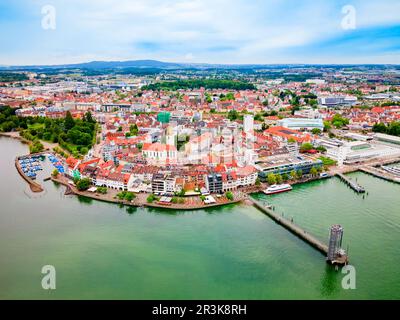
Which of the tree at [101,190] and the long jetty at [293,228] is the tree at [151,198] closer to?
the tree at [101,190]

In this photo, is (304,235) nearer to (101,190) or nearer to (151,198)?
(151,198)

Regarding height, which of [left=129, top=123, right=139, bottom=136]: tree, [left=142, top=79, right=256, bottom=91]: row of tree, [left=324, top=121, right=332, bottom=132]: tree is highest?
[left=142, top=79, right=256, bottom=91]: row of tree

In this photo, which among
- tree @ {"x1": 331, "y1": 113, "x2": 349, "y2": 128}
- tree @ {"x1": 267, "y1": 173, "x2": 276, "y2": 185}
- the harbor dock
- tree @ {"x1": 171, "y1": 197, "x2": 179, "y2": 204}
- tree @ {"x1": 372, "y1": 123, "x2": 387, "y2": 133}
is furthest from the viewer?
tree @ {"x1": 331, "y1": 113, "x2": 349, "y2": 128}

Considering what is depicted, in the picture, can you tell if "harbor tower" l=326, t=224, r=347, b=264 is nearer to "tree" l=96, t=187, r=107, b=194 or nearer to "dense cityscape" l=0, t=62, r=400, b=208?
"dense cityscape" l=0, t=62, r=400, b=208

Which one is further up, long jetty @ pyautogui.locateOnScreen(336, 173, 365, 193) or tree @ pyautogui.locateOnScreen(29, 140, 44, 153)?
tree @ pyautogui.locateOnScreen(29, 140, 44, 153)

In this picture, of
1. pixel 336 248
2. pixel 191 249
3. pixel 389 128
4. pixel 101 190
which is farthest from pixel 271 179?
pixel 389 128

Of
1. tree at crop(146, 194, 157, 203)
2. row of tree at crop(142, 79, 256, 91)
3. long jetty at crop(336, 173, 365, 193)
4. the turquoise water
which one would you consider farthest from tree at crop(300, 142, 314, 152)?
row of tree at crop(142, 79, 256, 91)
